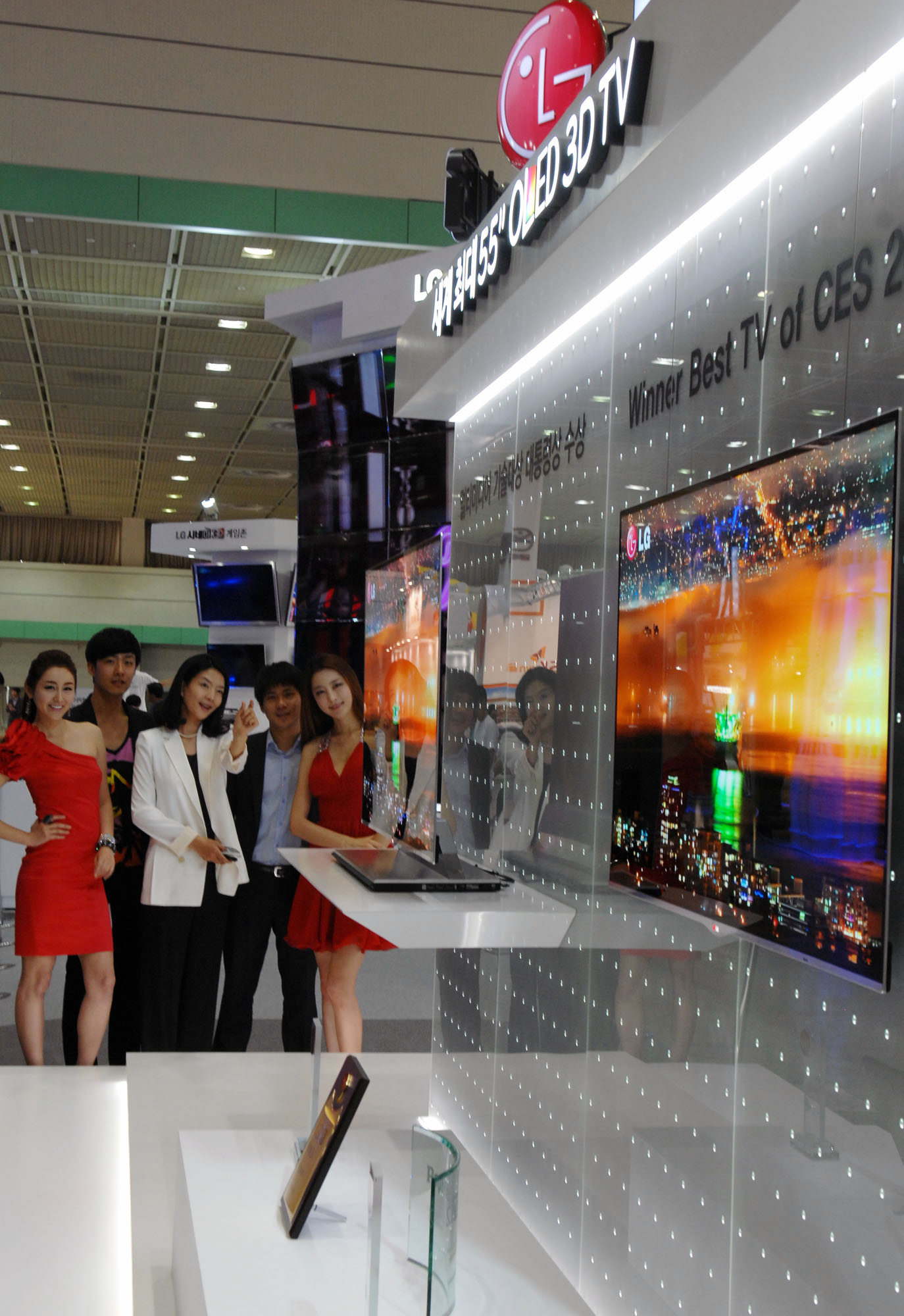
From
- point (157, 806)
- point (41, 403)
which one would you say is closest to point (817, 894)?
point (157, 806)

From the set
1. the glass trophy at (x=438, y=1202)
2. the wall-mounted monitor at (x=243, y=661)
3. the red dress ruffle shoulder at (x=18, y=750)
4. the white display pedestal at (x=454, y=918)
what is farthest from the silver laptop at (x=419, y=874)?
the wall-mounted monitor at (x=243, y=661)

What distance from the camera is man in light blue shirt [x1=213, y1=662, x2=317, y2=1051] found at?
4.29 metres

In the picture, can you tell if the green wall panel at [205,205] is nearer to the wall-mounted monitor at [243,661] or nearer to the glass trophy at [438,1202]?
the wall-mounted monitor at [243,661]

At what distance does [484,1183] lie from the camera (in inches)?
95.7

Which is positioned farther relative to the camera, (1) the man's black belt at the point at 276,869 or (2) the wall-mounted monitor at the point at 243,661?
(2) the wall-mounted monitor at the point at 243,661

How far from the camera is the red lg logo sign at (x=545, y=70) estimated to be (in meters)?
2.51

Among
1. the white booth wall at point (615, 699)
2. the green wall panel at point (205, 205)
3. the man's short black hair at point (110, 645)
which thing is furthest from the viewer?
the green wall panel at point (205, 205)

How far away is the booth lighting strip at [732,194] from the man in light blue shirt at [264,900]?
1842 mm

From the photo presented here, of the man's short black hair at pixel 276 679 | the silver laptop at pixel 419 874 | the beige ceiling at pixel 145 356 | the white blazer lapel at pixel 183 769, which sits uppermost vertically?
the beige ceiling at pixel 145 356

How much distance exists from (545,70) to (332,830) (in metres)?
2.34

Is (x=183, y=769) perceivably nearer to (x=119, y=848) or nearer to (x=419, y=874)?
(x=119, y=848)

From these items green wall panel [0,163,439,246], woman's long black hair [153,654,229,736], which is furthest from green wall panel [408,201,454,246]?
woman's long black hair [153,654,229,736]

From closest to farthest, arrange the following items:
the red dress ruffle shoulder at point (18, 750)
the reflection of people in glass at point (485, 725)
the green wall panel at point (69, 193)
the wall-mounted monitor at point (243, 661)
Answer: the reflection of people in glass at point (485, 725) → the red dress ruffle shoulder at point (18, 750) → the green wall panel at point (69, 193) → the wall-mounted monitor at point (243, 661)

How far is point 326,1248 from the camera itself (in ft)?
6.56
